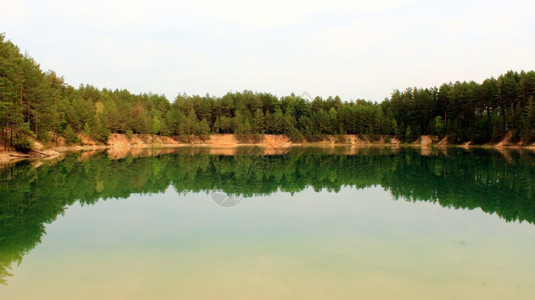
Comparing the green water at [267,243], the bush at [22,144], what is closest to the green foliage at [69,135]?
the bush at [22,144]

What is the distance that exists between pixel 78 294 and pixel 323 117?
4187 inches

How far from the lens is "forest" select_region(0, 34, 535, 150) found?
46531 mm

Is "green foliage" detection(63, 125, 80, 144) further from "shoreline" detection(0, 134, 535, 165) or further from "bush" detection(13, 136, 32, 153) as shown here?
"bush" detection(13, 136, 32, 153)

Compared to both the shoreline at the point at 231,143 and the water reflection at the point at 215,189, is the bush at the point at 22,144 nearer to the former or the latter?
the water reflection at the point at 215,189

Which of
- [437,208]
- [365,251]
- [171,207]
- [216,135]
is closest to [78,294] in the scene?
[365,251]

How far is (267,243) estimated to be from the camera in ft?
32.6

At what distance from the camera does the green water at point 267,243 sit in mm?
7141

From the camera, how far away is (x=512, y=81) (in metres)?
79.9

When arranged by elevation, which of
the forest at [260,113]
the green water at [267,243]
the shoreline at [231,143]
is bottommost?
the green water at [267,243]

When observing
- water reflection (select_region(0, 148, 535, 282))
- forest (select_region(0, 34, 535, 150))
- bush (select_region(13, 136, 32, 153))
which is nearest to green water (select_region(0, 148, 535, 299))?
water reflection (select_region(0, 148, 535, 282))

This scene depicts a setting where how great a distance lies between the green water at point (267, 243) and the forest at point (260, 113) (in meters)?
31.7

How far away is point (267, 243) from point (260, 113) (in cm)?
10375

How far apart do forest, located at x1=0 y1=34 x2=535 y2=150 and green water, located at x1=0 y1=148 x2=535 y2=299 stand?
31.7 meters

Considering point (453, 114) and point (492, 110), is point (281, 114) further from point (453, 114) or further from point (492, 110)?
point (492, 110)
